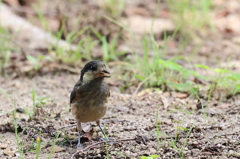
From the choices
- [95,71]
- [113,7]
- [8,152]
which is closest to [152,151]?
[95,71]

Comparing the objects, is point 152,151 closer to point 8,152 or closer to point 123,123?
point 123,123

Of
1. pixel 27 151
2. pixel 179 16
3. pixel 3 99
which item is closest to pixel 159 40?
pixel 179 16

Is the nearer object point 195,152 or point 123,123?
point 195,152

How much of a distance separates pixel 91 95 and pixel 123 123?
57cm

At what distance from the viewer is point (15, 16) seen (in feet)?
25.4

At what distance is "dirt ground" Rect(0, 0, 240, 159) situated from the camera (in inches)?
135

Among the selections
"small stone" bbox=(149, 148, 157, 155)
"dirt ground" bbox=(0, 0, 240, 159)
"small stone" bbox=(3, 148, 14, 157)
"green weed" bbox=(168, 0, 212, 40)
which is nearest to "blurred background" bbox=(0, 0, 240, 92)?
Result: "green weed" bbox=(168, 0, 212, 40)

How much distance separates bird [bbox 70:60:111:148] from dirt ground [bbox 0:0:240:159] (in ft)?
0.72

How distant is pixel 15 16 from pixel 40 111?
391 centimetres

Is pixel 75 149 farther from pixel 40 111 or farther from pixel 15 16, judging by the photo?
pixel 15 16

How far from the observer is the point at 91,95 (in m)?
3.77

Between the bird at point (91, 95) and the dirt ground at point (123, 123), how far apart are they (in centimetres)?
22

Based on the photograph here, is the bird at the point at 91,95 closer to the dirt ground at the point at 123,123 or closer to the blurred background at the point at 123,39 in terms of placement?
the dirt ground at the point at 123,123

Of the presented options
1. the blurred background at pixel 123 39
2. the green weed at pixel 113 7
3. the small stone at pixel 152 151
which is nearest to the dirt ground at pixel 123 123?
the small stone at pixel 152 151
